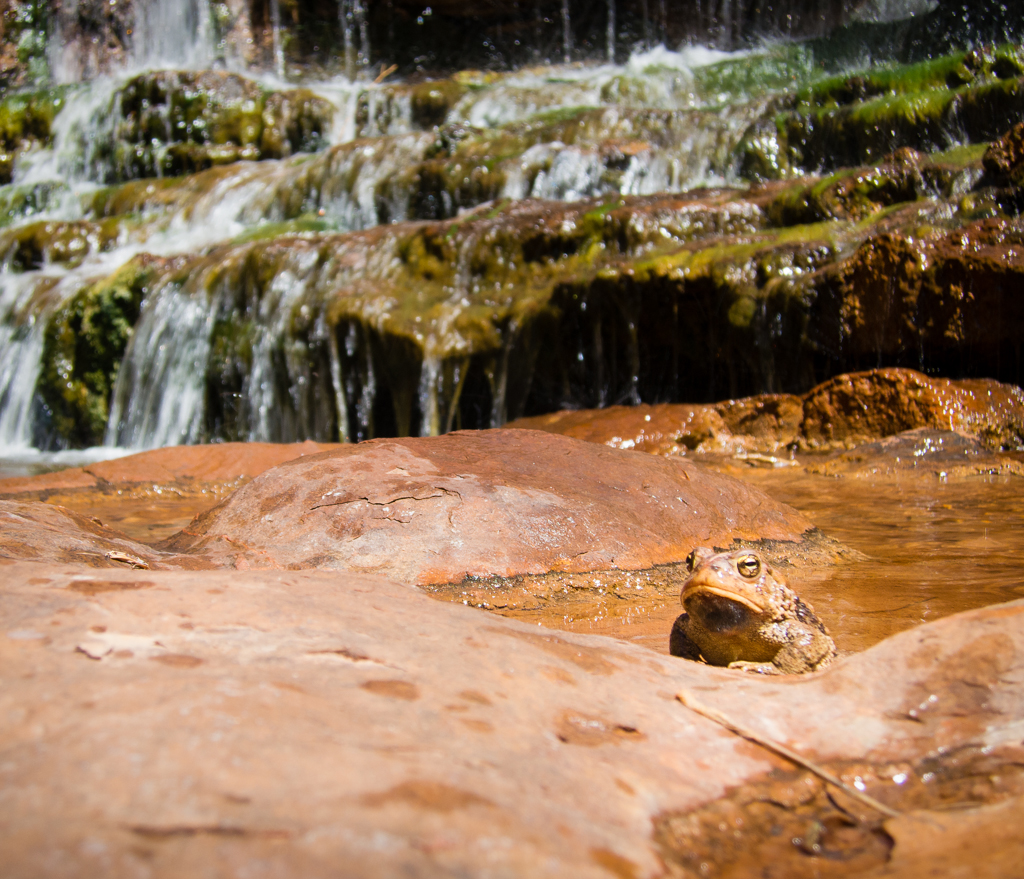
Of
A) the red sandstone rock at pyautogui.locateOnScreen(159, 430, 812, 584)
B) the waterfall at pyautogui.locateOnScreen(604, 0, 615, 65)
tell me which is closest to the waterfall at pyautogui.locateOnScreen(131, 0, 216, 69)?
the waterfall at pyautogui.locateOnScreen(604, 0, 615, 65)

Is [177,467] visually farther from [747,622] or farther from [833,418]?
[833,418]

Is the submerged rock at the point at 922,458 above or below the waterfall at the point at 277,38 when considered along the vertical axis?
below

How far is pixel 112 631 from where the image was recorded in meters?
1.43

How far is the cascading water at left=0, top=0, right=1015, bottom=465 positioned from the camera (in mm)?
8914

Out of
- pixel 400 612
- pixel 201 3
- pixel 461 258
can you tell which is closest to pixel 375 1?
pixel 201 3

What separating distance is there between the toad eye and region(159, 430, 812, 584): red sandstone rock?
807 mm

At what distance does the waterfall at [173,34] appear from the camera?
2044 centimetres

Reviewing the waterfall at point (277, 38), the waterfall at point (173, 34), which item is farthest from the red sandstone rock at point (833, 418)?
the waterfall at point (173, 34)

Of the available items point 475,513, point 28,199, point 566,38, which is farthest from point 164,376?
point 566,38

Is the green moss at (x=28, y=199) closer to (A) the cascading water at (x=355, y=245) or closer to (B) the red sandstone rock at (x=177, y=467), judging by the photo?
(A) the cascading water at (x=355, y=245)

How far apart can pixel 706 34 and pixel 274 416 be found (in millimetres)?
15346

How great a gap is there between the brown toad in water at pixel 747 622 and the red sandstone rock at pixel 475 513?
0.76 metres

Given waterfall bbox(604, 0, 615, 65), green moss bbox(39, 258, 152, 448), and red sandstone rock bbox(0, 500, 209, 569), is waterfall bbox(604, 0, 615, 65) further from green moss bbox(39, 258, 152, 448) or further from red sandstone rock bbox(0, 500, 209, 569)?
red sandstone rock bbox(0, 500, 209, 569)

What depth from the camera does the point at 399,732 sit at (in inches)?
47.5
